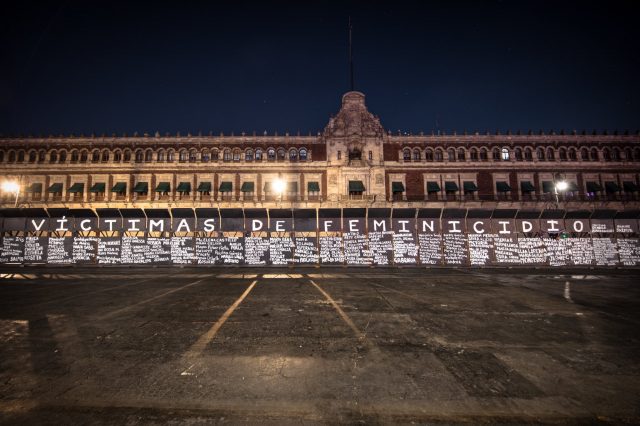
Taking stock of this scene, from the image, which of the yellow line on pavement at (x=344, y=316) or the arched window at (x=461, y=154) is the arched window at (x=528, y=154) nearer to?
the arched window at (x=461, y=154)

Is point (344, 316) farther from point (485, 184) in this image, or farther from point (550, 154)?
point (550, 154)

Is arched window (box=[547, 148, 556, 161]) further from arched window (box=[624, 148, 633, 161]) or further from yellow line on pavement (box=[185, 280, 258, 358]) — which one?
yellow line on pavement (box=[185, 280, 258, 358])

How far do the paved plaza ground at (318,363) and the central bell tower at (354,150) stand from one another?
1796cm

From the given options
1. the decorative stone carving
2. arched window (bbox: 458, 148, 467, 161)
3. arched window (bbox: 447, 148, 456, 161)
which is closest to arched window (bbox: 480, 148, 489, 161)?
arched window (bbox: 458, 148, 467, 161)

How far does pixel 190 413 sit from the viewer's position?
2756 mm

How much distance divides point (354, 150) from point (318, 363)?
23498 mm

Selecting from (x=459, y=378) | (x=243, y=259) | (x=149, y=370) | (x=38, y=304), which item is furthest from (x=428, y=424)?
(x=243, y=259)

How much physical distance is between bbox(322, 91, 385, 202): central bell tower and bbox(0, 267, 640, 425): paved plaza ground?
1796 cm

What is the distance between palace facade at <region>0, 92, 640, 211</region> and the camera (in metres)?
24.9

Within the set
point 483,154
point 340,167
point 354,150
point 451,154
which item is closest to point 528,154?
point 483,154

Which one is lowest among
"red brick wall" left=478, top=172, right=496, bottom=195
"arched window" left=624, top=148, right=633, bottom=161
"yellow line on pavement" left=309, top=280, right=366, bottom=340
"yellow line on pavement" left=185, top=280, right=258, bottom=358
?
"yellow line on pavement" left=309, top=280, right=366, bottom=340

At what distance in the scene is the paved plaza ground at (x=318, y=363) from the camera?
2811mm

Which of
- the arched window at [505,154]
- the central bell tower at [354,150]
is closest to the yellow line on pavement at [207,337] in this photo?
the central bell tower at [354,150]

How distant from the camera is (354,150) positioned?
25688 mm
